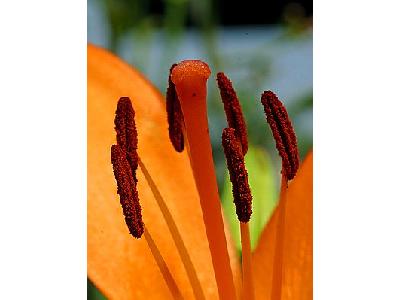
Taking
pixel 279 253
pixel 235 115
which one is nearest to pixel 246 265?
pixel 279 253

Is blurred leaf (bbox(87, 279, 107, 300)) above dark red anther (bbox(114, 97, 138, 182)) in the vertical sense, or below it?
below

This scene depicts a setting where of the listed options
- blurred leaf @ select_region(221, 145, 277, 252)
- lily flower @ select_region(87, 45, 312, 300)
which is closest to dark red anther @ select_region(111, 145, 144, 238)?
lily flower @ select_region(87, 45, 312, 300)

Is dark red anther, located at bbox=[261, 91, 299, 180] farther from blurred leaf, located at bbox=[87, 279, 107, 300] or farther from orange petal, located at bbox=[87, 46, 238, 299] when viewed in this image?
blurred leaf, located at bbox=[87, 279, 107, 300]

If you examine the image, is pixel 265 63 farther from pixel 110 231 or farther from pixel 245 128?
pixel 110 231

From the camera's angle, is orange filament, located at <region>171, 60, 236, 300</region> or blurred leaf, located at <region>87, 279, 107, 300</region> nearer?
orange filament, located at <region>171, 60, 236, 300</region>

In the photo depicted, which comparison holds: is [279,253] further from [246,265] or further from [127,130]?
[127,130]
